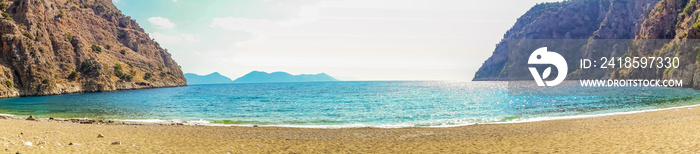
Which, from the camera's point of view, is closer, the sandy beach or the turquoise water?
the sandy beach

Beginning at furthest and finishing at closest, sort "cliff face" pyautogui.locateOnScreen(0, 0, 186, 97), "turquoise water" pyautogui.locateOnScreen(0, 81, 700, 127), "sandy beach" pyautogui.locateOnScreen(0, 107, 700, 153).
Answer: "cliff face" pyautogui.locateOnScreen(0, 0, 186, 97), "turquoise water" pyautogui.locateOnScreen(0, 81, 700, 127), "sandy beach" pyautogui.locateOnScreen(0, 107, 700, 153)

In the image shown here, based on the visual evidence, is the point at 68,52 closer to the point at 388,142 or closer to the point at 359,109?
the point at 359,109

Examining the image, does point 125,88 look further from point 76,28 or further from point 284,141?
point 284,141

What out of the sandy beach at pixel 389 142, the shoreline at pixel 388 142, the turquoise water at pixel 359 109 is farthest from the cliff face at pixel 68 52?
the shoreline at pixel 388 142

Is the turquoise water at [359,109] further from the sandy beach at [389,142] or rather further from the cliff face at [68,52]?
the cliff face at [68,52]

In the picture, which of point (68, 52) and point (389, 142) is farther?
point (68, 52)

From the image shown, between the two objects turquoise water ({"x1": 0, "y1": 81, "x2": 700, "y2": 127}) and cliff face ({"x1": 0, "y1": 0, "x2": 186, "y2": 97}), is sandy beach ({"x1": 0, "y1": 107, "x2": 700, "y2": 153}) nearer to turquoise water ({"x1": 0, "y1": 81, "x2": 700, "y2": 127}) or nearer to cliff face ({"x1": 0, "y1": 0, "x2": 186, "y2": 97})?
turquoise water ({"x1": 0, "y1": 81, "x2": 700, "y2": 127})

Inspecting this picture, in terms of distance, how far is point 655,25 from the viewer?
132750 mm

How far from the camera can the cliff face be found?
296ft

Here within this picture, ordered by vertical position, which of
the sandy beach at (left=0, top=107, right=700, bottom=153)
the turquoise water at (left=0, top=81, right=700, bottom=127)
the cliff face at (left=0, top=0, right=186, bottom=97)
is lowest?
the turquoise water at (left=0, top=81, right=700, bottom=127)

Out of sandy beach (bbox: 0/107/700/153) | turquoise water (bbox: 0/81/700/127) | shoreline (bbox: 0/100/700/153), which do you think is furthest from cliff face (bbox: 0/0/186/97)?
shoreline (bbox: 0/100/700/153)

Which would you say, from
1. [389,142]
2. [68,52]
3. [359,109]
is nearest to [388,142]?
[389,142]

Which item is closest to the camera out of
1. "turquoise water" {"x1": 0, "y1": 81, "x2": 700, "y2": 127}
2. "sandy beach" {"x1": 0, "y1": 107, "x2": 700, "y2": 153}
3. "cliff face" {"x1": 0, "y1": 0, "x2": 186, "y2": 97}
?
"sandy beach" {"x1": 0, "y1": 107, "x2": 700, "y2": 153}

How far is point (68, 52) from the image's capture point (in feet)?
378
